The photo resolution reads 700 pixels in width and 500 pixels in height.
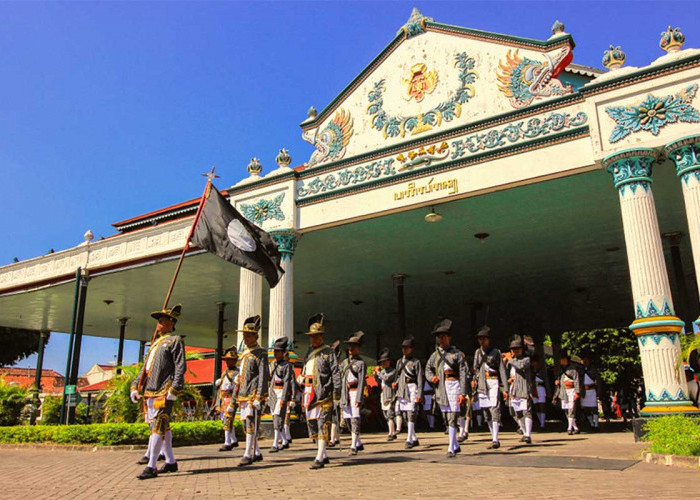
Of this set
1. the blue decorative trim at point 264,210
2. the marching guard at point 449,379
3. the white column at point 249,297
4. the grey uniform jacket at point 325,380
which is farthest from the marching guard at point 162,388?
the blue decorative trim at point 264,210

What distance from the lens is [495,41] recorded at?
13.7m

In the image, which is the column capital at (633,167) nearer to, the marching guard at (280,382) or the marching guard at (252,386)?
the marching guard at (280,382)

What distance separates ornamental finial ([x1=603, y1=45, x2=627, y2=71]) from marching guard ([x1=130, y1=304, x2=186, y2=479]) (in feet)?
32.7

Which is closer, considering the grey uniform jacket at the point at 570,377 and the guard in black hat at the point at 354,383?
the guard in black hat at the point at 354,383

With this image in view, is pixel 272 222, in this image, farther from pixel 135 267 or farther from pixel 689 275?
pixel 689 275

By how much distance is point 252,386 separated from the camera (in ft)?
30.2

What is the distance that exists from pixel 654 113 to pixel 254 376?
9004 mm

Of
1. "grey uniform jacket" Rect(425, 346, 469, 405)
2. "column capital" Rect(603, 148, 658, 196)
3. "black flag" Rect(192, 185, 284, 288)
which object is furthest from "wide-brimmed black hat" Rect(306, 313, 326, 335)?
"column capital" Rect(603, 148, 658, 196)

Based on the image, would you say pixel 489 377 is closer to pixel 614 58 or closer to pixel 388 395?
pixel 388 395

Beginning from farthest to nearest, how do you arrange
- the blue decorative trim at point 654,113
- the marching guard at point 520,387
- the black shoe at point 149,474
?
the blue decorative trim at point 654,113
the marching guard at point 520,387
the black shoe at point 149,474

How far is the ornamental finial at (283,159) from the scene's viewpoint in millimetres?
16688

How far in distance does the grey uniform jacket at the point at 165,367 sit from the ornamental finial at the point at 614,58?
10.0m

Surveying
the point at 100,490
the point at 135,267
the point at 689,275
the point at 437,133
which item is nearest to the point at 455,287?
Result: the point at 689,275

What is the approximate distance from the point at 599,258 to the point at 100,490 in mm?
16760
